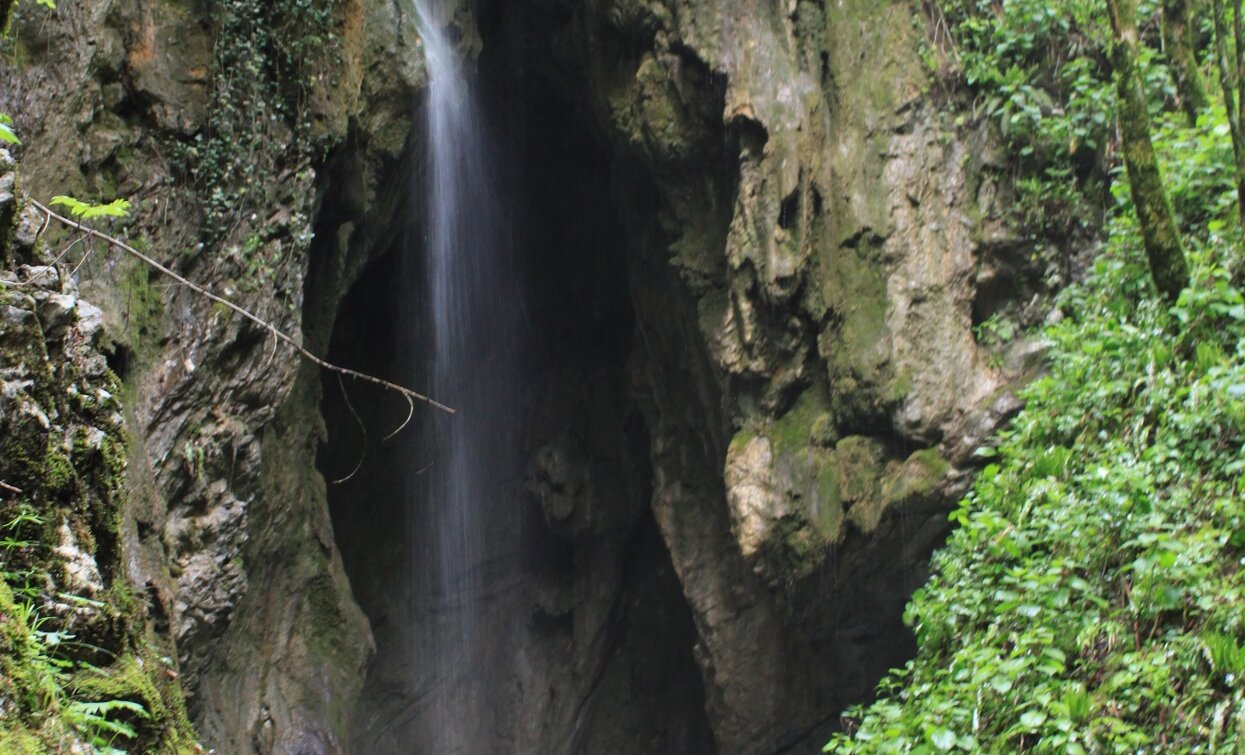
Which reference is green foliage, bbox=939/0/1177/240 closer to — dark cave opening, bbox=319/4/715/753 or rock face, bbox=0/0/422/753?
dark cave opening, bbox=319/4/715/753

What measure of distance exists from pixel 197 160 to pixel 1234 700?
7.47 m

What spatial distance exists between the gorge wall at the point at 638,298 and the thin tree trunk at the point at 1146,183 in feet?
6.01

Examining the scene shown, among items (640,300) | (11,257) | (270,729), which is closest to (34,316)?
(11,257)

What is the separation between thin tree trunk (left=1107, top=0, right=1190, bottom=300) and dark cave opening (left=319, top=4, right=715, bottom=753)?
6.89 metres

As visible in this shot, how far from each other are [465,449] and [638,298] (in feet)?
12.3

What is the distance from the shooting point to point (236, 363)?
787cm

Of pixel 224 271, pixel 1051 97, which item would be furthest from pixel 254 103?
pixel 1051 97

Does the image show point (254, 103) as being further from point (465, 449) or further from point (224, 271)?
point (465, 449)

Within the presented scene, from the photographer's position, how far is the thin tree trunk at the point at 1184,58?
7.66 m

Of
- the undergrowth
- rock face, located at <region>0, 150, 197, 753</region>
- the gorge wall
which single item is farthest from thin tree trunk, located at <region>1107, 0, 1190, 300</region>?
rock face, located at <region>0, 150, 197, 753</region>

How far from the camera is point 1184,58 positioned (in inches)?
305

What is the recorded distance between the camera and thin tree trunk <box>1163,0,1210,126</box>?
302 inches

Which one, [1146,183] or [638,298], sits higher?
[638,298]

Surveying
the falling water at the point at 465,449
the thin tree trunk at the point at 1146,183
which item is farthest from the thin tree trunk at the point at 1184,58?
the falling water at the point at 465,449
